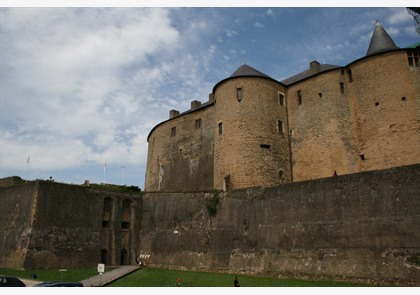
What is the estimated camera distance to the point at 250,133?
28.9 metres

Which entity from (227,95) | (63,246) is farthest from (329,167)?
(63,246)

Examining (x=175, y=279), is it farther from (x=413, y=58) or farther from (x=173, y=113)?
(x=173, y=113)

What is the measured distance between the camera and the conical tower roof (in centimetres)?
2850

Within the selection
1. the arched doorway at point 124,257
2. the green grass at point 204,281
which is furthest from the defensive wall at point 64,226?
the green grass at point 204,281

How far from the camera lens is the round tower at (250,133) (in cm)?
2817

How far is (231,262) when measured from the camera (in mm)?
23734

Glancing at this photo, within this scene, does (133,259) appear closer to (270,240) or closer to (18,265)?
(18,265)

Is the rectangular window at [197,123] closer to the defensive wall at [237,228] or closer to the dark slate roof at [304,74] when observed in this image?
the dark slate roof at [304,74]

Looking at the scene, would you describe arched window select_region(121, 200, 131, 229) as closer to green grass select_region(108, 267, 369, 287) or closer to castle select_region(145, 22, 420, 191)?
castle select_region(145, 22, 420, 191)

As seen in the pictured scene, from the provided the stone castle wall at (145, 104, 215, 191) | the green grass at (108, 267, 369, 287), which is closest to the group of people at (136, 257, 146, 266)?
the green grass at (108, 267, 369, 287)

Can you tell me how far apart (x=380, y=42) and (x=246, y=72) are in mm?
10136

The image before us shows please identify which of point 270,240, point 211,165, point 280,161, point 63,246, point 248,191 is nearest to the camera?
point 270,240

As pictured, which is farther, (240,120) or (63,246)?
(240,120)

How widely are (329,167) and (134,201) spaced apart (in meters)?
15.1
